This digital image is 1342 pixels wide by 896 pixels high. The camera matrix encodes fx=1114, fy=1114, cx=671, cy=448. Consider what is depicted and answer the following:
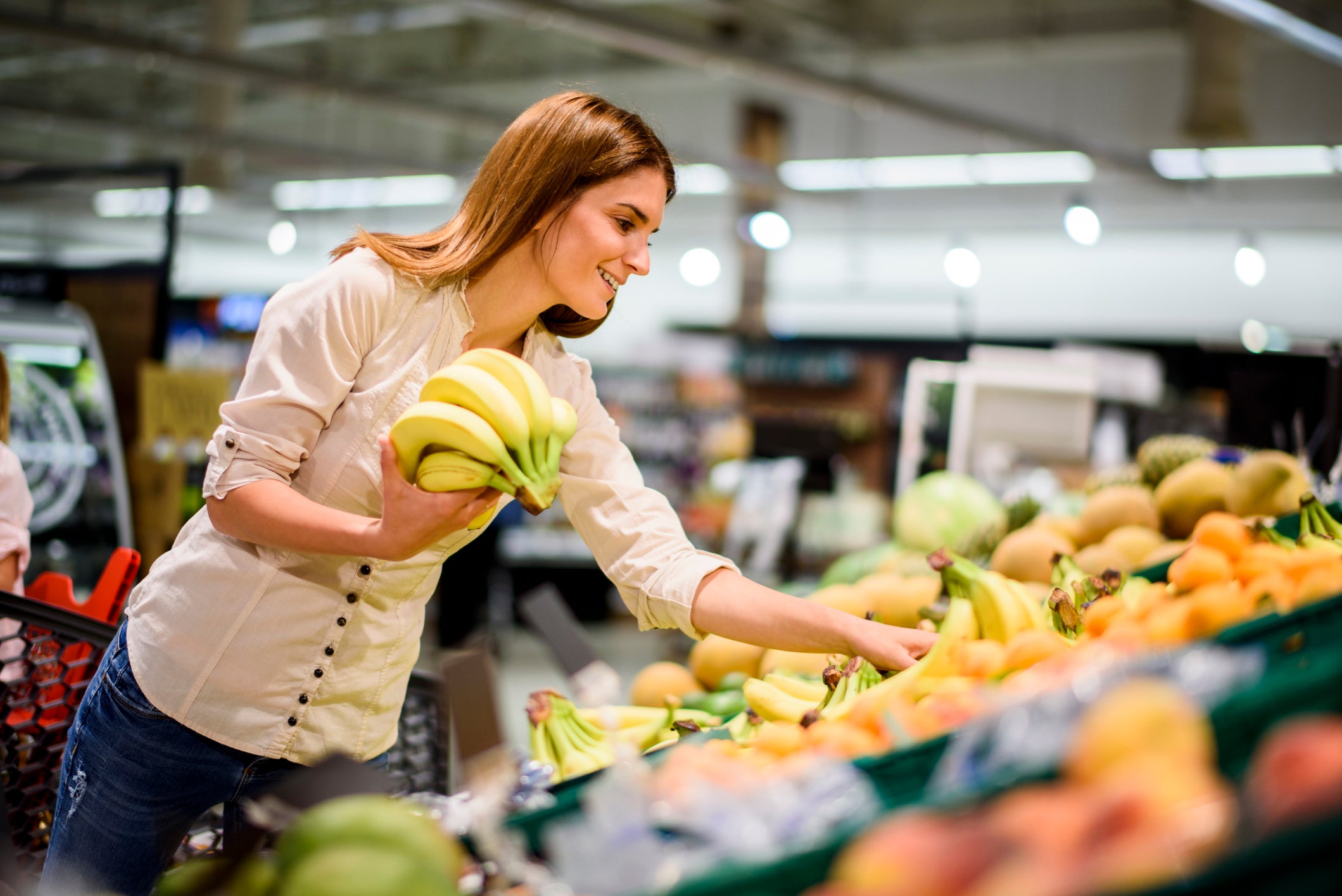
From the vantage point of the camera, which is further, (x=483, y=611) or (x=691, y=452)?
(x=691, y=452)

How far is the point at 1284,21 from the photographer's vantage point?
5875 millimetres

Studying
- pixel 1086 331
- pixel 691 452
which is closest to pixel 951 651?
pixel 691 452

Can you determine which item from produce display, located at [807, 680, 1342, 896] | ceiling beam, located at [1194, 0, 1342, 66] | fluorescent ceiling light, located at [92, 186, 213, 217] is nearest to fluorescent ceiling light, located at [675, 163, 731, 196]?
ceiling beam, located at [1194, 0, 1342, 66]

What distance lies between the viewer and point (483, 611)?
7.54m

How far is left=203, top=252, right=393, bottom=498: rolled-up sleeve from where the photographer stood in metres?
1.33

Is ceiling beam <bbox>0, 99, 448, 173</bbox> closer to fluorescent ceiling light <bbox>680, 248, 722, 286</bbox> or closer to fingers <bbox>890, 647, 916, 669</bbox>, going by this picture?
fluorescent ceiling light <bbox>680, 248, 722, 286</bbox>

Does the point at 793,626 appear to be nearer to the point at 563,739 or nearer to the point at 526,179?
the point at 563,739

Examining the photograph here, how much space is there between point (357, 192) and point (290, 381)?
45.6ft

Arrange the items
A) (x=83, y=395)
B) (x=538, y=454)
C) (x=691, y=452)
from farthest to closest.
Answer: (x=691, y=452)
(x=83, y=395)
(x=538, y=454)

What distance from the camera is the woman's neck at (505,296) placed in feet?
4.91

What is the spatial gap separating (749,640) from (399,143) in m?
14.2

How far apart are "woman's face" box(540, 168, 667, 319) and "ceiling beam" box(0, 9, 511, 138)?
23.2ft

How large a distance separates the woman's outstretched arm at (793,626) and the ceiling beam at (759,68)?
5.24 metres

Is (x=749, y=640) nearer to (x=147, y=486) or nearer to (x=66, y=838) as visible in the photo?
(x=66, y=838)
